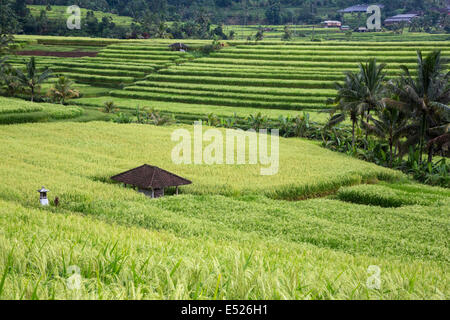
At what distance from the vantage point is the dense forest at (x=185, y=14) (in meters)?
81.8

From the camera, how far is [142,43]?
66.0 m

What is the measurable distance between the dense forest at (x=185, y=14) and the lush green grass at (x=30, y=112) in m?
43.6

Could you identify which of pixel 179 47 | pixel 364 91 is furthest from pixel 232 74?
pixel 364 91

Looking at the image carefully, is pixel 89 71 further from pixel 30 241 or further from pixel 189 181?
pixel 30 241

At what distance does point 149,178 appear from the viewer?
618 inches

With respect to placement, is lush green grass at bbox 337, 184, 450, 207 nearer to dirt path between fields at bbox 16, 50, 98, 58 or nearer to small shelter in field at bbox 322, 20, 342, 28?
dirt path between fields at bbox 16, 50, 98, 58

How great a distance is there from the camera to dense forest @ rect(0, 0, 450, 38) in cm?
8181

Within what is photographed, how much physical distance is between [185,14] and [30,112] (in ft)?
315

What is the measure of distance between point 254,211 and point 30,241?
885 cm
